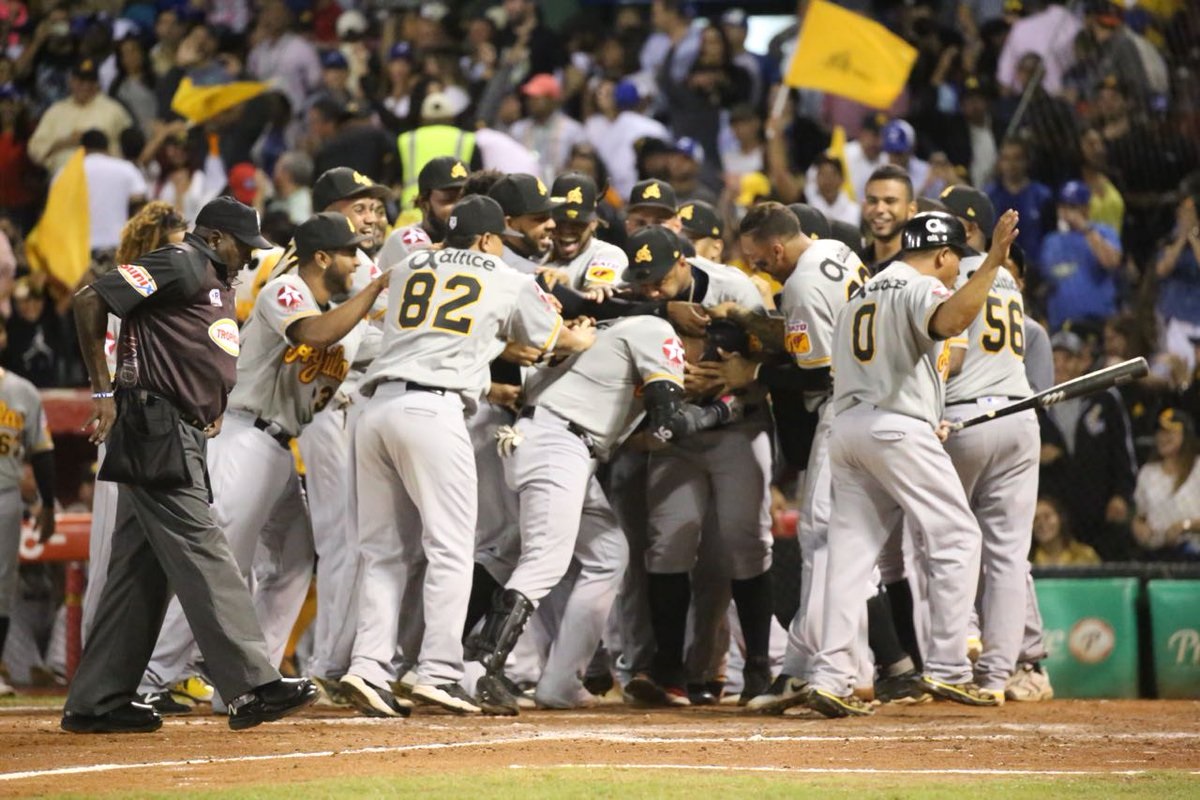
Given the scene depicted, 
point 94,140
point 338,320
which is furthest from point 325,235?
point 94,140

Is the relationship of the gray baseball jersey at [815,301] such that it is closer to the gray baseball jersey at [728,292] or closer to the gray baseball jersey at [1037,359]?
the gray baseball jersey at [728,292]

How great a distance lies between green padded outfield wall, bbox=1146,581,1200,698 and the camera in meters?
11.2

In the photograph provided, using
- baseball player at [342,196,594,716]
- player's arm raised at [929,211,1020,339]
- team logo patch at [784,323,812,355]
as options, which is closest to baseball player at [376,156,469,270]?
baseball player at [342,196,594,716]

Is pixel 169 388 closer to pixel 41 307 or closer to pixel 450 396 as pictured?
pixel 450 396

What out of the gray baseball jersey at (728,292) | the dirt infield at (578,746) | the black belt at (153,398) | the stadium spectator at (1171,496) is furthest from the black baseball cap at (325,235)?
the stadium spectator at (1171,496)

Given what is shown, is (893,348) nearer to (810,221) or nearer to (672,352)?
(672,352)

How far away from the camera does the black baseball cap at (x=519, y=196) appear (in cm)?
941

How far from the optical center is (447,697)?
331 inches

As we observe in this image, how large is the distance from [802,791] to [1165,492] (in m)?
6.58

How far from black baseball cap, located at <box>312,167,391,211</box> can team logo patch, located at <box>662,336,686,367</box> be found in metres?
1.79

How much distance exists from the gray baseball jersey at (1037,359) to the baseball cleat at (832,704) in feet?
8.11

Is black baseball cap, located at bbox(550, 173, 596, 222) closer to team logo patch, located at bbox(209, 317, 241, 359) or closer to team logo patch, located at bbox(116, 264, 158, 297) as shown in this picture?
team logo patch, located at bbox(209, 317, 241, 359)

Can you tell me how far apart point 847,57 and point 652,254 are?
255 inches

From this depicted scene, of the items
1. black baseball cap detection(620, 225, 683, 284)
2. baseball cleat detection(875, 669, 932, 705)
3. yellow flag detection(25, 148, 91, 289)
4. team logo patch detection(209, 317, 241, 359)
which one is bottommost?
baseball cleat detection(875, 669, 932, 705)
